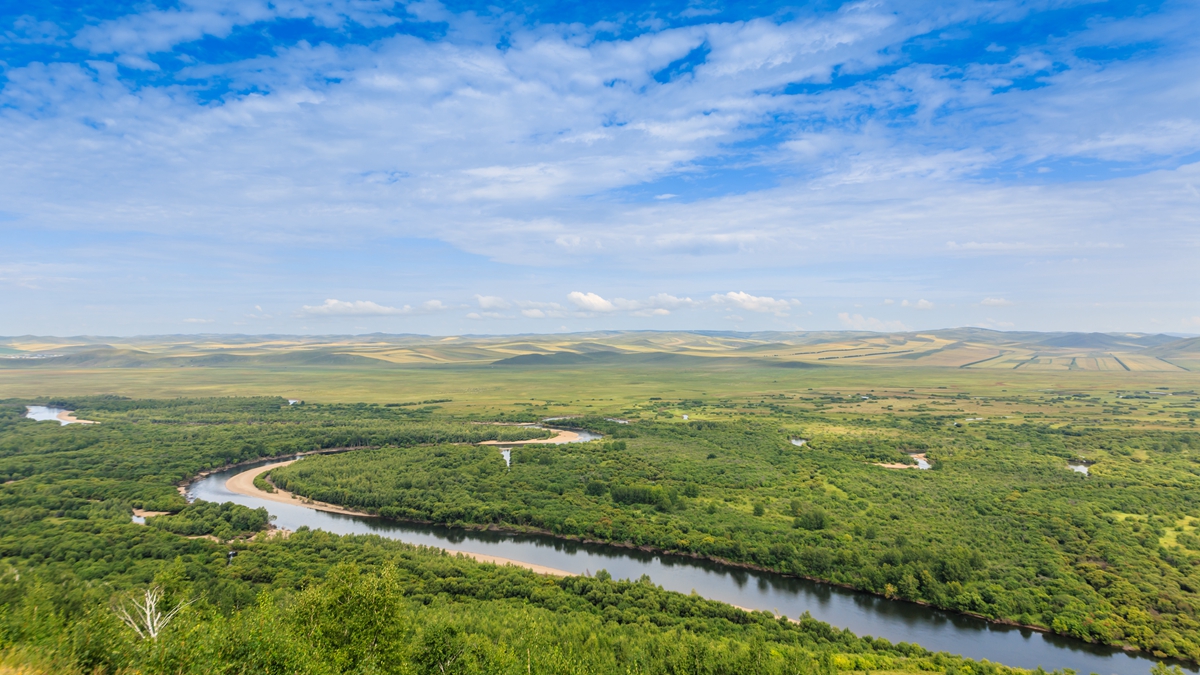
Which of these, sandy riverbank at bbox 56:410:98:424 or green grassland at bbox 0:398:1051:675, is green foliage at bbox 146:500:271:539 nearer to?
green grassland at bbox 0:398:1051:675

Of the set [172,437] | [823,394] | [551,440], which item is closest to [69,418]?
[172,437]

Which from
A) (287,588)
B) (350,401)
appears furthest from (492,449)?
(350,401)

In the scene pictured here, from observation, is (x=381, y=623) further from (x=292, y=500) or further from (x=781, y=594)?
(x=292, y=500)

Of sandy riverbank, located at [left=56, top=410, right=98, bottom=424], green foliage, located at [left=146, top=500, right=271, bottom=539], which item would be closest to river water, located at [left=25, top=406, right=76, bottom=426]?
sandy riverbank, located at [left=56, top=410, right=98, bottom=424]

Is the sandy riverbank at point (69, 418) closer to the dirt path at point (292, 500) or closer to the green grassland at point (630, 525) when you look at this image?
the green grassland at point (630, 525)

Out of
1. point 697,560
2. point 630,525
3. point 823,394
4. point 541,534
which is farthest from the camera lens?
point 823,394

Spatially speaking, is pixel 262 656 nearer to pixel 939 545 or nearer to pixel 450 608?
pixel 450 608

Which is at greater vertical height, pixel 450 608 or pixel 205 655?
pixel 205 655
